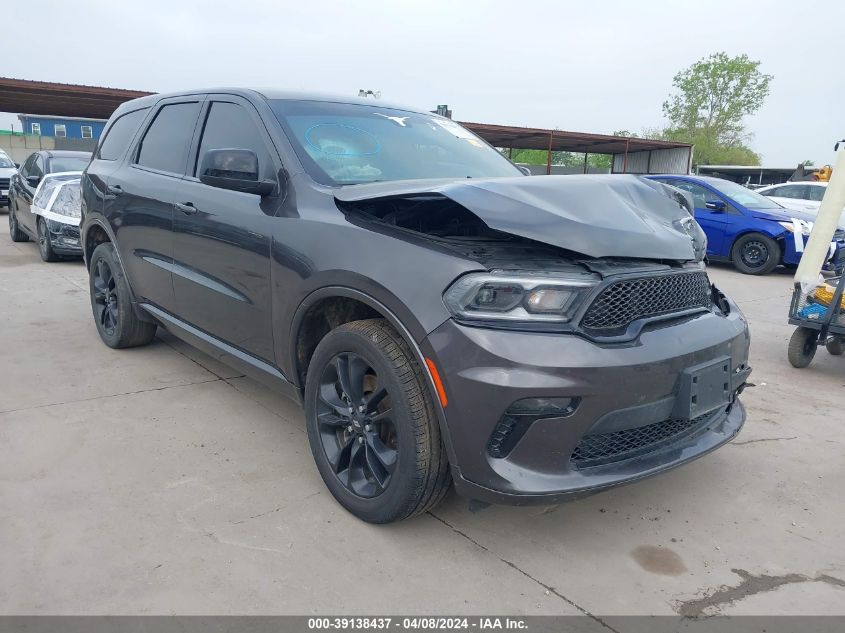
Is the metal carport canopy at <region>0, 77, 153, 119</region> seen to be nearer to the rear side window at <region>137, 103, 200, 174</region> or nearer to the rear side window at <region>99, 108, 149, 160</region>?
the rear side window at <region>99, 108, 149, 160</region>


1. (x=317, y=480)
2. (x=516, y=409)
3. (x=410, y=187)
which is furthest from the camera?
(x=317, y=480)

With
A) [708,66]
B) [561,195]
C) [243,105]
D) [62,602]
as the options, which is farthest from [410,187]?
[708,66]

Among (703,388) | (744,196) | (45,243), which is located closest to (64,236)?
(45,243)

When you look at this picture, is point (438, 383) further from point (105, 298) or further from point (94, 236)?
point (94, 236)

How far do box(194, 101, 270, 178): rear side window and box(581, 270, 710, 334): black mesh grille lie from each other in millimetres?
1737

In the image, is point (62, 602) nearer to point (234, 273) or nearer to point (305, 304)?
point (305, 304)

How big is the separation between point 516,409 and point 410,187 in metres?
0.95

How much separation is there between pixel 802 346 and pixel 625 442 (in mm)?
3568

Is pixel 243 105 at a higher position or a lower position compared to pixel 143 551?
higher

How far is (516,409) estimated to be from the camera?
2.12 m

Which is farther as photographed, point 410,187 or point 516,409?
point 410,187

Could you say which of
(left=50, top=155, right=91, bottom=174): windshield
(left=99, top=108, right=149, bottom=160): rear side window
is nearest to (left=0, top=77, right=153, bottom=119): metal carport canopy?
(left=50, top=155, right=91, bottom=174): windshield

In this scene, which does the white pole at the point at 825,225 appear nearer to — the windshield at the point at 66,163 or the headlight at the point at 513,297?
the headlight at the point at 513,297

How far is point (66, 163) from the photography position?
9.91 metres
